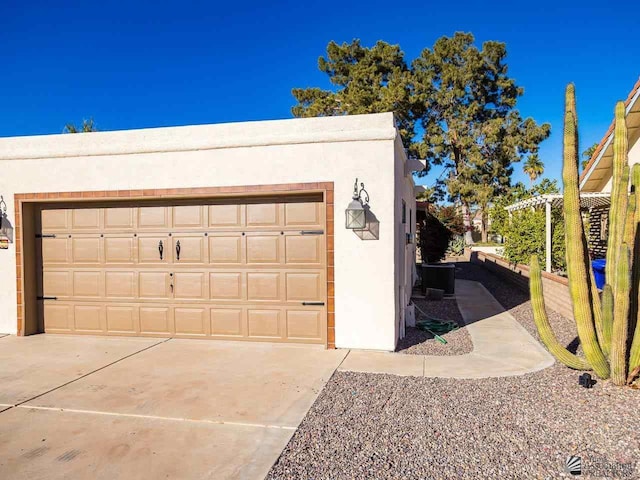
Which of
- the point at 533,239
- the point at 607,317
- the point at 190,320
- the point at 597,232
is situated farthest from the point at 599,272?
the point at 190,320


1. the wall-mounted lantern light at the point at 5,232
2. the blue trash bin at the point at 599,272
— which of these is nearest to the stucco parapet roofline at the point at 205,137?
the wall-mounted lantern light at the point at 5,232

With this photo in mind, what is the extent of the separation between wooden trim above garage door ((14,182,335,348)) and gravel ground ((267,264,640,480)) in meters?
2.06

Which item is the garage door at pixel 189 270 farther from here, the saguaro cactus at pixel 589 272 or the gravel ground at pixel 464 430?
the saguaro cactus at pixel 589 272

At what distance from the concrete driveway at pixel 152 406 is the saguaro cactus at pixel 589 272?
2881 mm

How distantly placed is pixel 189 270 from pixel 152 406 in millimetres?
3014

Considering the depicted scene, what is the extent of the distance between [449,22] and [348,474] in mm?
33659

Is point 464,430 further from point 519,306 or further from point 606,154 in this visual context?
point 606,154

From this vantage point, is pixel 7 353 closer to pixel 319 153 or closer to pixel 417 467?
pixel 319 153

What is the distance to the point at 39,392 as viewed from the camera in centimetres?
490

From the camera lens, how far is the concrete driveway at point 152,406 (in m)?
3.39

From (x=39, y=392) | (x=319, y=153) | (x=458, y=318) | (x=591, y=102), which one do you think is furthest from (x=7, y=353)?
(x=591, y=102)

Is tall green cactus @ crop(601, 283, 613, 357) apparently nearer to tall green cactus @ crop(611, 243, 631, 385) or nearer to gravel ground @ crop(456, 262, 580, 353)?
tall green cactus @ crop(611, 243, 631, 385)

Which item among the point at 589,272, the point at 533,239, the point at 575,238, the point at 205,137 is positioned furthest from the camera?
the point at 533,239

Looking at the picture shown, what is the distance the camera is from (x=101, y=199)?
7.30 metres
